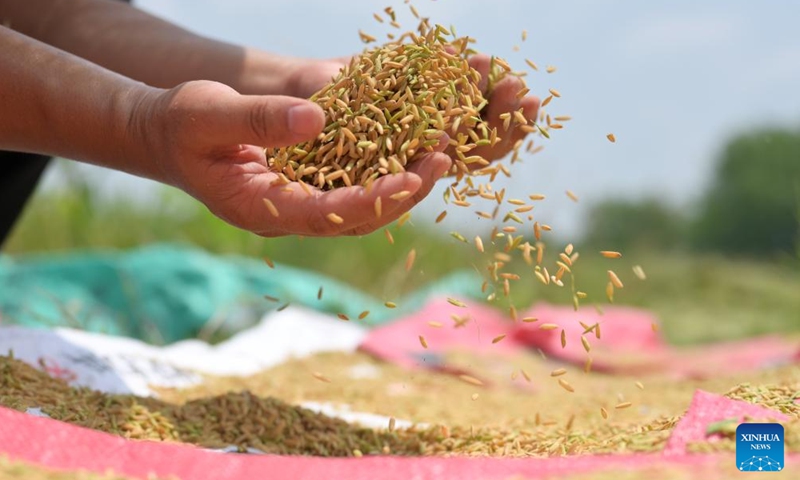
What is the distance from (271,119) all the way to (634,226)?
900 centimetres

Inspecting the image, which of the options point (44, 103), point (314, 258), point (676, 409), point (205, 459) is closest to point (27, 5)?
point (44, 103)

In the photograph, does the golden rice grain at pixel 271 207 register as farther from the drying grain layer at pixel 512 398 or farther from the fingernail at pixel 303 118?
the drying grain layer at pixel 512 398

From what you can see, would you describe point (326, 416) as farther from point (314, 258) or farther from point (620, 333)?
point (314, 258)

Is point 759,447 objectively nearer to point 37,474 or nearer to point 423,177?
point 423,177

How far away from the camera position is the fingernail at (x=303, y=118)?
152cm

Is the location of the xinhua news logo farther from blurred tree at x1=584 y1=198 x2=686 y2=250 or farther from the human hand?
blurred tree at x1=584 y1=198 x2=686 y2=250

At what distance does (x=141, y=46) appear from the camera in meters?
2.60

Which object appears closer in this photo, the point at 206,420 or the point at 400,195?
the point at 400,195

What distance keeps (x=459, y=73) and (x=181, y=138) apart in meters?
0.63

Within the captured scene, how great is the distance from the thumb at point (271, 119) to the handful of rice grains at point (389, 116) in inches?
5.6

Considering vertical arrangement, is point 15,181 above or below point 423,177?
below

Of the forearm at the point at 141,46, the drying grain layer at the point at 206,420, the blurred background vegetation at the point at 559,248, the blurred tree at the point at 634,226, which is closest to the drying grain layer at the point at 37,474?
the drying grain layer at the point at 206,420

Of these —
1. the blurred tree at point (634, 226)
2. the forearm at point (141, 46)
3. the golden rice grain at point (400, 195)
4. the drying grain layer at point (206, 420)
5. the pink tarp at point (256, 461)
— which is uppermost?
the forearm at point (141, 46)

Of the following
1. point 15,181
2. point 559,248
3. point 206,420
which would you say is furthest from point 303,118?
point 559,248
